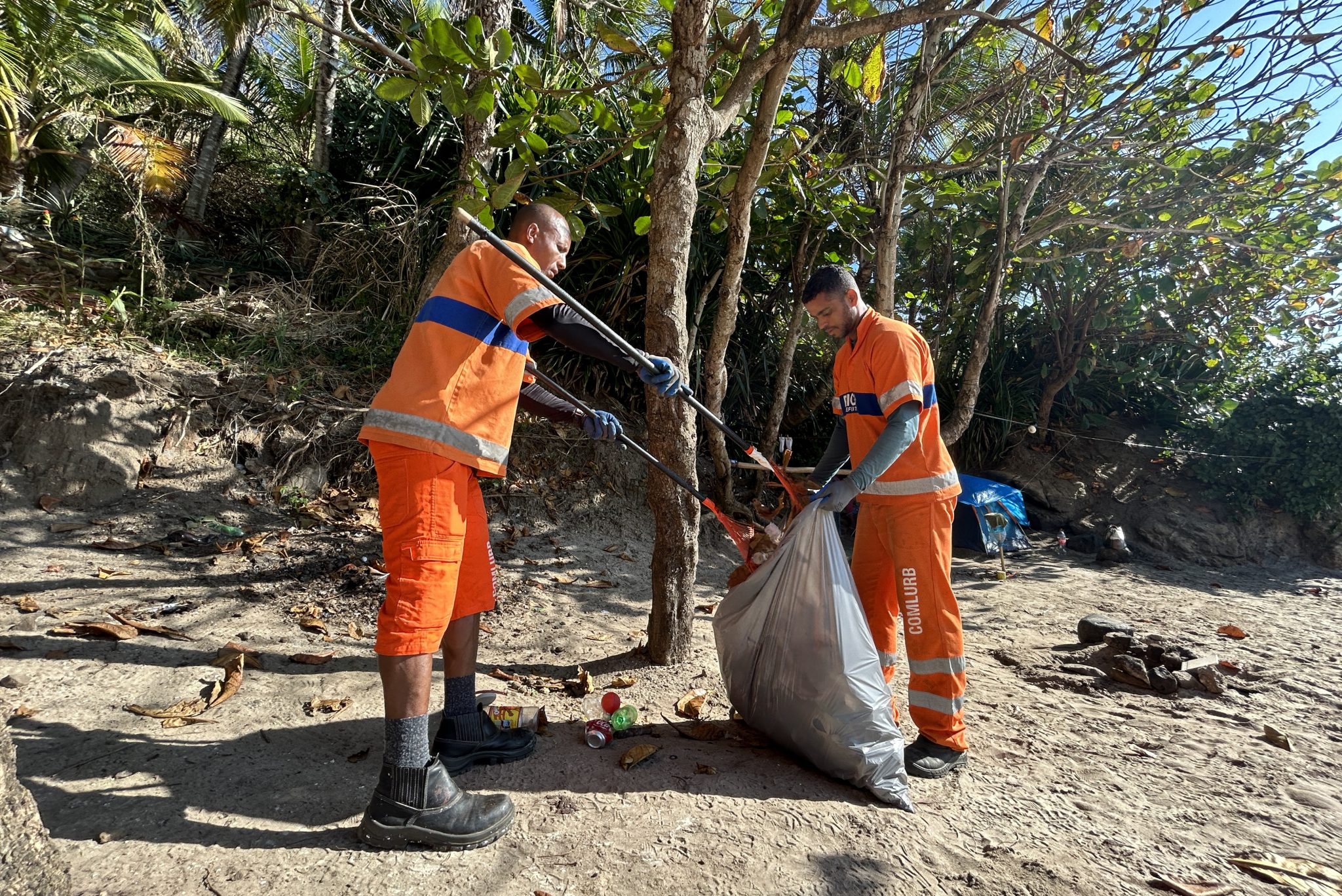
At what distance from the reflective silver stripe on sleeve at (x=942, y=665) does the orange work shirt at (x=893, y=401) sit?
0.55 metres

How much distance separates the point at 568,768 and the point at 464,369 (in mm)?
1292

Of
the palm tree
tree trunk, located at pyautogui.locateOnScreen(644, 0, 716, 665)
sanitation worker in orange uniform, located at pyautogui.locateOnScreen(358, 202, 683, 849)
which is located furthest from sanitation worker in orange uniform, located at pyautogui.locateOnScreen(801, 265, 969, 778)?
the palm tree

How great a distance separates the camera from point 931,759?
2.22 m

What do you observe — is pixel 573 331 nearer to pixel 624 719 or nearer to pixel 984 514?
pixel 624 719

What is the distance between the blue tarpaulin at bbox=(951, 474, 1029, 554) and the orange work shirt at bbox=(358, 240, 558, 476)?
455cm

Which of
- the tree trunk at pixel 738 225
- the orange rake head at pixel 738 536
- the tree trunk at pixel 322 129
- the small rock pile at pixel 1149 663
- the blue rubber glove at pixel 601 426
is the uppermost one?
the tree trunk at pixel 322 129

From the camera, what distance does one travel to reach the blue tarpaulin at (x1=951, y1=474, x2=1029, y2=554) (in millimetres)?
5516

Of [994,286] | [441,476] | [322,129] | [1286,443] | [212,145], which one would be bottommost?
[441,476]

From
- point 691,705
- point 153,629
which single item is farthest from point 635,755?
point 153,629

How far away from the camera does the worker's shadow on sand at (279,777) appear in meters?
1.66

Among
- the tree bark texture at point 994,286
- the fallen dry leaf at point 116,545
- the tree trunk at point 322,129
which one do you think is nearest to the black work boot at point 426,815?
the fallen dry leaf at point 116,545

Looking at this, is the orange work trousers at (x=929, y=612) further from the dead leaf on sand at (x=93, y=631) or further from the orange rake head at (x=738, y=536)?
the dead leaf on sand at (x=93, y=631)

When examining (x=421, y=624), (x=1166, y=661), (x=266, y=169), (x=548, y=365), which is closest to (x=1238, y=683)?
(x=1166, y=661)

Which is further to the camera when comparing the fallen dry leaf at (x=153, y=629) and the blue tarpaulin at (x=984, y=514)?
the blue tarpaulin at (x=984, y=514)
